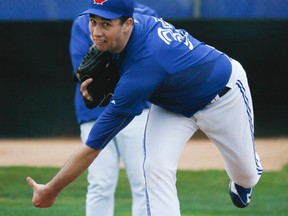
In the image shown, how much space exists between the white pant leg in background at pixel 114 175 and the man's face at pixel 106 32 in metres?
1.69

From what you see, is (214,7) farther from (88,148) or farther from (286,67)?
(88,148)

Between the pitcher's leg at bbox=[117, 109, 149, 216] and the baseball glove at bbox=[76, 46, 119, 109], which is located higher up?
the baseball glove at bbox=[76, 46, 119, 109]

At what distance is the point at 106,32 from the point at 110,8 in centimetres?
14

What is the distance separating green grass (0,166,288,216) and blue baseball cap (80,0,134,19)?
310cm

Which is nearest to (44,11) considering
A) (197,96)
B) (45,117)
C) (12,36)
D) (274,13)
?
(12,36)

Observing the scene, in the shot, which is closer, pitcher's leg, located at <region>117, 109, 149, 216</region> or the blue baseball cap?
the blue baseball cap

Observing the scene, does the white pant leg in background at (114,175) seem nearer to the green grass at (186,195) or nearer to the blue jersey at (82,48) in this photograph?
the blue jersey at (82,48)

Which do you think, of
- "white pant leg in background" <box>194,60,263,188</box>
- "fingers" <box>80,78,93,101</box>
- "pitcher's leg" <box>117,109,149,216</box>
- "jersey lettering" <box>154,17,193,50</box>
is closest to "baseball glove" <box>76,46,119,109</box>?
"fingers" <box>80,78,93,101</box>

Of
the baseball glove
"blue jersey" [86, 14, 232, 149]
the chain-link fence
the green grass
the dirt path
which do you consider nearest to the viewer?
"blue jersey" [86, 14, 232, 149]

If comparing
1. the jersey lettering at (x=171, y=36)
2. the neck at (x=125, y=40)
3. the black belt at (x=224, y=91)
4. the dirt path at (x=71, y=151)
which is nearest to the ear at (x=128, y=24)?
the neck at (x=125, y=40)

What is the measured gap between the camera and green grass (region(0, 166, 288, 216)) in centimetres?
854

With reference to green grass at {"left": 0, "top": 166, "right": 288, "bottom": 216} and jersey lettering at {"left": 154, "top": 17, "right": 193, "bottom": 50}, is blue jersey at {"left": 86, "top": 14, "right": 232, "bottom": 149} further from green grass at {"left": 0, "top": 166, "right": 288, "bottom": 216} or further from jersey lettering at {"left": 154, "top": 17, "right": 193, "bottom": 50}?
green grass at {"left": 0, "top": 166, "right": 288, "bottom": 216}

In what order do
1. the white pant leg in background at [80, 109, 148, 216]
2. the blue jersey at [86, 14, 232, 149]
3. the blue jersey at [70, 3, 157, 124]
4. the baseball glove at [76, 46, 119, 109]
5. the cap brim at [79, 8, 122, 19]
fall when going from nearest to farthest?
the cap brim at [79, 8, 122, 19] → the blue jersey at [86, 14, 232, 149] → the baseball glove at [76, 46, 119, 109] → the white pant leg in background at [80, 109, 148, 216] → the blue jersey at [70, 3, 157, 124]

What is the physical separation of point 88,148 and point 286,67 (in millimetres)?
6727
